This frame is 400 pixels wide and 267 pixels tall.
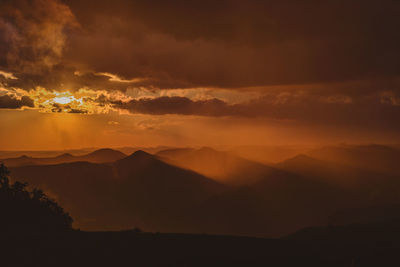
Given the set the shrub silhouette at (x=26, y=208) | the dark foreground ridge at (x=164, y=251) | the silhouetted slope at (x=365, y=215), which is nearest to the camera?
the dark foreground ridge at (x=164, y=251)

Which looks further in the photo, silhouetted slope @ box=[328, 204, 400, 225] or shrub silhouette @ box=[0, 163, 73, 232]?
silhouetted slope @ box=[328, 204, 400, 225]

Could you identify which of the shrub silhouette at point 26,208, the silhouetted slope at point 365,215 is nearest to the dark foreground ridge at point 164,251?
the shrub silhouette at point 26,208

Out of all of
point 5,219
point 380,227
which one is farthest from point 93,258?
point 380,227

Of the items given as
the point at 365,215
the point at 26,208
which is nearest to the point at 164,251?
the point at 26,208

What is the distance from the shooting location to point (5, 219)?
38125mm

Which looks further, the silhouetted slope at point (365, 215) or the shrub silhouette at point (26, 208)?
the silhouetted slope at point (365, 215)

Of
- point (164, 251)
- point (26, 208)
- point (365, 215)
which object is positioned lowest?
point (164, 251)

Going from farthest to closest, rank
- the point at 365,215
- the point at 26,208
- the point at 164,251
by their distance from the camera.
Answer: the point at 365,215 < the point at 26,208 < the point at 164,251

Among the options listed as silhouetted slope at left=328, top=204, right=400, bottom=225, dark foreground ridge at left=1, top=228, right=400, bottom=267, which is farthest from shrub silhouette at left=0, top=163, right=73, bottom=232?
silhouetted slope at left=328, top=204, right=400, bottom=225

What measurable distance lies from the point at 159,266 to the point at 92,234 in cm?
857

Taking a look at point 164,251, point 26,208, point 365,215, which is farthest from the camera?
point 365,215

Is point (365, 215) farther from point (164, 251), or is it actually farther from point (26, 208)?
point (164, 251)

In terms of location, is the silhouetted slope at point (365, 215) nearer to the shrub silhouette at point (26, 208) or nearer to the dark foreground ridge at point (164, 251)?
the dark foreground ridge at point (164, 251)

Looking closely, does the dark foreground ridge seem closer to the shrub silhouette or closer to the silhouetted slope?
the shrub silhouette
